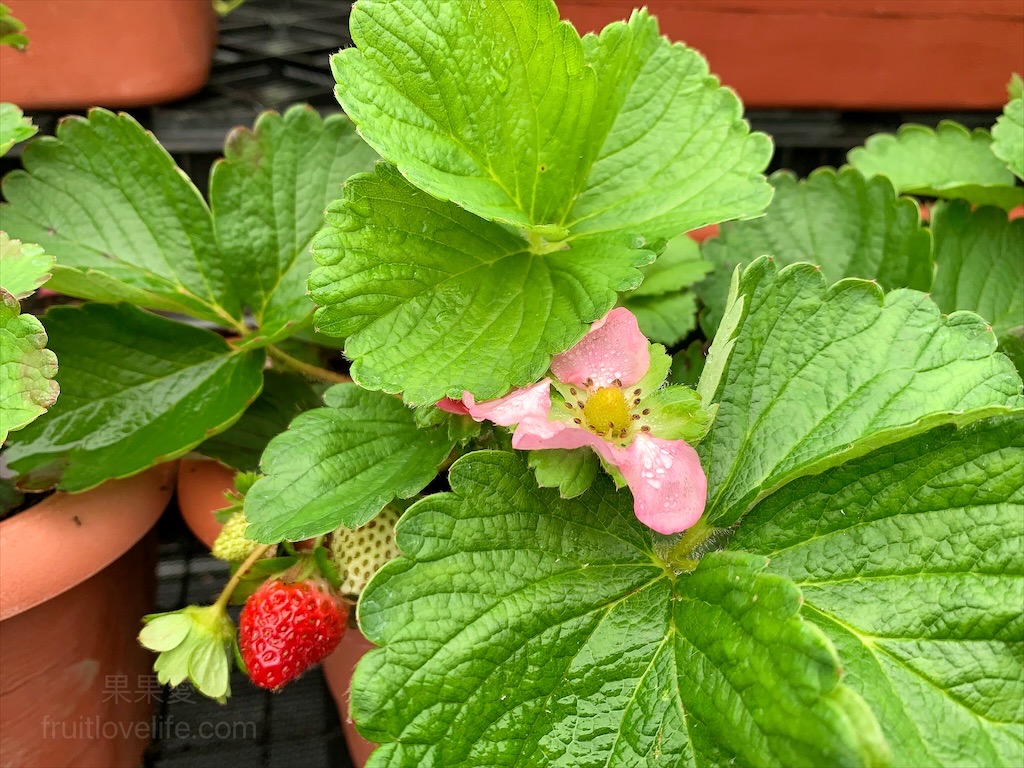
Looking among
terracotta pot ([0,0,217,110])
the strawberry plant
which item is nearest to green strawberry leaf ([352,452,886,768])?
the strawberry plant

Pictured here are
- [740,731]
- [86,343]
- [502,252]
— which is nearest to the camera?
[740,731]

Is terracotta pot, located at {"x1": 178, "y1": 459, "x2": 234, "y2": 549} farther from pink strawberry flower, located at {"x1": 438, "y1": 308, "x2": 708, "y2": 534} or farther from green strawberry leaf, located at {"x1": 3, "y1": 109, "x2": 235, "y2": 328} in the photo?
pink strawberry flower, located at {"x1": 438, "y1": 308, "x2": 708, "y2": 534}

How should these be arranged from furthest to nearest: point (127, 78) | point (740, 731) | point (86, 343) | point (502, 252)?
point (127, 78)
point (86, 343)
point (502, 252)
point (740, 731)

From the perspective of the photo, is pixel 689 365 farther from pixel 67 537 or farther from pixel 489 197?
pixel 67 537

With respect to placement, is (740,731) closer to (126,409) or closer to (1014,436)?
(1014,436)

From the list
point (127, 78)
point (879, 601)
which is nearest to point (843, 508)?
point (879, 601)

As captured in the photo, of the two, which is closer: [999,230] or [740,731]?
[740,731]

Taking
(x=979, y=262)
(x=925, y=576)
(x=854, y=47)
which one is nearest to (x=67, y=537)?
(x=925, y=576)
